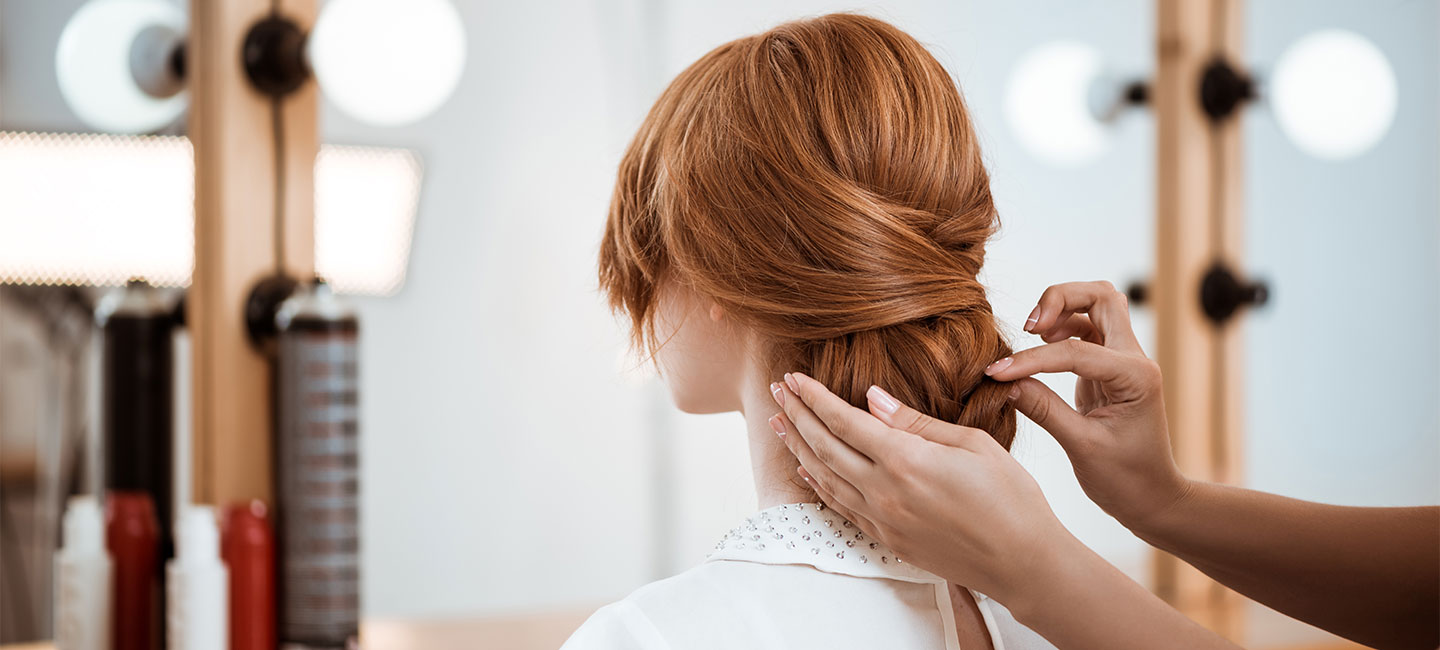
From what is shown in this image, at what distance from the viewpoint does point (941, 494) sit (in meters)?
0.59

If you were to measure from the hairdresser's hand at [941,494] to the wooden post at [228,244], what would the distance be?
76cm

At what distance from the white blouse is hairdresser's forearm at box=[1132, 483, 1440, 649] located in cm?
22

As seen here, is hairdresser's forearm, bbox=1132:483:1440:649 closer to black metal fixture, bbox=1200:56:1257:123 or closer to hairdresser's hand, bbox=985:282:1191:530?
hairdresser's hand, bbox=985:282:1191:530

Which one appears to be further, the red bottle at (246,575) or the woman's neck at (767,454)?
the red bottle at (246,575)

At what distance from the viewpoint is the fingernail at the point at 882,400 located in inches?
25.0

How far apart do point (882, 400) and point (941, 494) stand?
7cm

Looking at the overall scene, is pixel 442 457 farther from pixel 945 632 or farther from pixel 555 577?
pixel 945 632

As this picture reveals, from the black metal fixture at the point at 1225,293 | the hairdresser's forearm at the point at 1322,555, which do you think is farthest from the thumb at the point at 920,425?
the black metal fixture at the point at 1225,293

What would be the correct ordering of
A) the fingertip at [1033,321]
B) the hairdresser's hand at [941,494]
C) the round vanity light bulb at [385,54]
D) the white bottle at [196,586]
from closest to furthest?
1. the hairdresser's hand at [941,494]
2. the fingertip at [1033,321]
3. the white bottle at [196,586]
4. the round vanity light bulb at [385,54]

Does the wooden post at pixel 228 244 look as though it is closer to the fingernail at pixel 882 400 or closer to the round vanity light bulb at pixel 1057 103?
the fingernail at pixel 882 400

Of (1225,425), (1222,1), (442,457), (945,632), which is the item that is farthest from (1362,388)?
(442,457)

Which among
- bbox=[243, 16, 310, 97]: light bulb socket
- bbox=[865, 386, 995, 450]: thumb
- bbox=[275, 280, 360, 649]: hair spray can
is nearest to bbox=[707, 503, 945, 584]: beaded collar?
bbox=[865, 386, 995, 450]: thumb

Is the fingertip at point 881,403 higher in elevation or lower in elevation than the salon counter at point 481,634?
higher

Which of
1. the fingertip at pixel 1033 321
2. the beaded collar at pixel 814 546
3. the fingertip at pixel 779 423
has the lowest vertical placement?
the beaded collar at pixel 814 546
